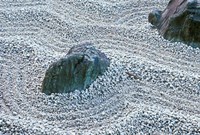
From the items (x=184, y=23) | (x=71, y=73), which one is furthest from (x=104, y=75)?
(x=184, y=23)

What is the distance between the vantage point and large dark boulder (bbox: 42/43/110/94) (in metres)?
6.49

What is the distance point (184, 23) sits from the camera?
26.2ft

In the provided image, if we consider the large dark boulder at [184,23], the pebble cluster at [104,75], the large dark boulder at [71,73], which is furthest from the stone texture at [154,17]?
the large dark boulder at [71,73]

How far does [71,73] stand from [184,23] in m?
2.56

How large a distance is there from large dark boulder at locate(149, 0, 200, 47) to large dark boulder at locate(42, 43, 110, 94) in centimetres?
203

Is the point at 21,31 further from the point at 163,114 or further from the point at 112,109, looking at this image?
the point at 163,114

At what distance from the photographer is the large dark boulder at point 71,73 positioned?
21.3 feet

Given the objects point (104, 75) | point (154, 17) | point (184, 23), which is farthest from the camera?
point (154, 17)

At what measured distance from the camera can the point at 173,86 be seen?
691cm

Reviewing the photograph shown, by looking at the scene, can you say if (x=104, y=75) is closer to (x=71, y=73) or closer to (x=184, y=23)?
(x=71, y=73)

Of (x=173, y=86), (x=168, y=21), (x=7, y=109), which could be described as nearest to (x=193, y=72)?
(x=173, y=86)

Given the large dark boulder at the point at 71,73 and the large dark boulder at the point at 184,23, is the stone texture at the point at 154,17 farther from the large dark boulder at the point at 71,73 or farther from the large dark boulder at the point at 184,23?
the large dark boulder at the point at 71,73

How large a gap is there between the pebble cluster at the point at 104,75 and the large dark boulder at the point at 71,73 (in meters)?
0.10

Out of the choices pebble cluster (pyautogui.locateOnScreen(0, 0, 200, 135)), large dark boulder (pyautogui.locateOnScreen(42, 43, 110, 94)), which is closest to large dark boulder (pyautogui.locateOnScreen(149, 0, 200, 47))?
pebble cluster (pyautogui.locateOnScreen(0, 0, 200, 135))
